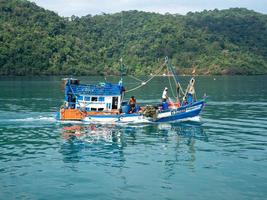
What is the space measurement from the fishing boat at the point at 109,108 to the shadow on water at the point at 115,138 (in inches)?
43.4

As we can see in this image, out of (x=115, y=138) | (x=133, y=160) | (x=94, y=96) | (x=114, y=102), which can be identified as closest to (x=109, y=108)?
(x=114, y=102)

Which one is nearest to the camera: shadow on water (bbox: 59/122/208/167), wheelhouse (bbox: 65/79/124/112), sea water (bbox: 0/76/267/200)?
sea water (bbox: 0/76/267/200)

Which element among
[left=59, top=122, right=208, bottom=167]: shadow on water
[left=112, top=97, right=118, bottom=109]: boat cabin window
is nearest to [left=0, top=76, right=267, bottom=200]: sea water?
[left=59, top=122, right=208, bottom=167]: shadow on water

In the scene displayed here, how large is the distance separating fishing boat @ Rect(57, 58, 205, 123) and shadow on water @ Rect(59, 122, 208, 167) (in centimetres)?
110

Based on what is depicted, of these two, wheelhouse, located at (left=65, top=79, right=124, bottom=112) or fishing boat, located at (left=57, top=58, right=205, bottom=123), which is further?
wheelhouse, located at (left=65, top=79, right=124, bottom=112)

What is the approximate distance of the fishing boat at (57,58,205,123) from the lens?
4131 centimetres

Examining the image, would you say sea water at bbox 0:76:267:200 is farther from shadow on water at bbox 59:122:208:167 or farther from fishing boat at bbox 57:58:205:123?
fishing boat at bbox 57:58:205:123

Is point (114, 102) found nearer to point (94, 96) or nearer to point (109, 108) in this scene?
point (109, 108)

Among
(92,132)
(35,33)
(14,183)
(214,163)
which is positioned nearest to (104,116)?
(92,132)

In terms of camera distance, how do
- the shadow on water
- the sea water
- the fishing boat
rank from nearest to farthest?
the sea water < the shadow on water < the fishing boat

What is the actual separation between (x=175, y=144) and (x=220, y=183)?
10.3 metres

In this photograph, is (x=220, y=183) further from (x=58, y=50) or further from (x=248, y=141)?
(x=58, y=50)

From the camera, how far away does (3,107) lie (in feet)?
184

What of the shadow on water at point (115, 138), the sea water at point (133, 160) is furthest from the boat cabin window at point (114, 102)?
the sea water at point (133, 160)
